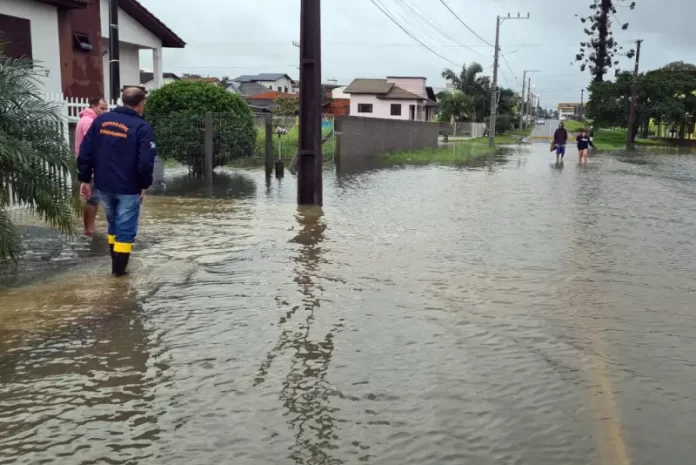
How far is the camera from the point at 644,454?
3.34 meters

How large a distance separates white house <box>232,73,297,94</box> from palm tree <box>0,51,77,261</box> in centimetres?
9276

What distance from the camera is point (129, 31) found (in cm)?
2358

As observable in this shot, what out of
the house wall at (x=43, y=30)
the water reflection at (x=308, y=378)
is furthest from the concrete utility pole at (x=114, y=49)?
the water reflection at (x=308, y=378)

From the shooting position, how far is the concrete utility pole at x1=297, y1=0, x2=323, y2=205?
36.3ft

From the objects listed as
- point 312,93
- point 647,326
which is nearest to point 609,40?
point 312,93

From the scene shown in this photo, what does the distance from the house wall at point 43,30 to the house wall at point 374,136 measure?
8989 millimetres

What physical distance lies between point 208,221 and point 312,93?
9.51 feet

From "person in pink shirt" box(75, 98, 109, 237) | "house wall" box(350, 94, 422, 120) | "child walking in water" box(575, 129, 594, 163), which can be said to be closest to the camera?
"person in pink shirt" box(75, 98, 109, 237)

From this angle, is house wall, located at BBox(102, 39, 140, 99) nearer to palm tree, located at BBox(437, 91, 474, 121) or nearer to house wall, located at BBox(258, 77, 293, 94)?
palm tree, located at BBox(437, 91, 474, 121)

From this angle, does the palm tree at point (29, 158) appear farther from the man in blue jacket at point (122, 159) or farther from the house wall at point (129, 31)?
the house wall at point (129, 31)

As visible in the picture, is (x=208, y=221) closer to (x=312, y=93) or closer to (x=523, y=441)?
(x=312, y=93)

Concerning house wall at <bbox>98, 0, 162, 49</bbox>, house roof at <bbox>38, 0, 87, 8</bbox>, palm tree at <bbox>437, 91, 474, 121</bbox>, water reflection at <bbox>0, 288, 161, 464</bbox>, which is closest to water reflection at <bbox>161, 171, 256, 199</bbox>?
house roof at <bbox>38, 0, 87, 8</bbox>

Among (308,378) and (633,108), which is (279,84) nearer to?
(633,108)

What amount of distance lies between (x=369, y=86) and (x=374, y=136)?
5262 centimetres
